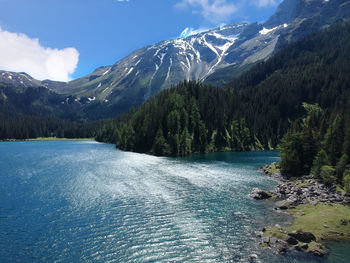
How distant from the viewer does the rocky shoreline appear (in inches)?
1150

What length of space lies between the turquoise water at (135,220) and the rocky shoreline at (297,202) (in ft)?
5.48

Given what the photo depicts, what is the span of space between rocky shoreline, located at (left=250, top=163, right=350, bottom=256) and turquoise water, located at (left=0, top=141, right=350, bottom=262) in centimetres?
167

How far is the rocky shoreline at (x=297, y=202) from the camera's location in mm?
29203

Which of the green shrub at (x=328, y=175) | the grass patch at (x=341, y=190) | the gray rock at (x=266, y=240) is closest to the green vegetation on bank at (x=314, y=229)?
the gray rock at (x=266, y=240)

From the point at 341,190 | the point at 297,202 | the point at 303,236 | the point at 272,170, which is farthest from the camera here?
the point at 272,170

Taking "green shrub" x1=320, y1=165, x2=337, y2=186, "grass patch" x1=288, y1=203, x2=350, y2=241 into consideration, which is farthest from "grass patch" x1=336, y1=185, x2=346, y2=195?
"grass patch" x1=288, y1=203, x2=350, y2=241

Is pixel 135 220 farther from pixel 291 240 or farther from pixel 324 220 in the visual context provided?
pixel 324 220

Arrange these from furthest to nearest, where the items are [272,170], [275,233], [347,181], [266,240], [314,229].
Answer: [272,170], [347,181], [314,229], [275,233], [266,240]

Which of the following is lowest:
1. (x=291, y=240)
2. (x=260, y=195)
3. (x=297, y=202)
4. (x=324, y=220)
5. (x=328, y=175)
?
(x=291, y=240)

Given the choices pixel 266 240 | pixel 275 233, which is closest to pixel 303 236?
pixel 275 233

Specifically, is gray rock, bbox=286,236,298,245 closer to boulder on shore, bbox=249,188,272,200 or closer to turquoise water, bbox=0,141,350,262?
turquoise water, bbox=0,141,350,262

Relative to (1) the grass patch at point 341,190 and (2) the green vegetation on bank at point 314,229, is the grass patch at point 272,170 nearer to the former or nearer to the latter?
(1) the grass patch at point 341,190

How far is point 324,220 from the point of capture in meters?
35.9

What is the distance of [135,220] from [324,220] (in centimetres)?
3128
